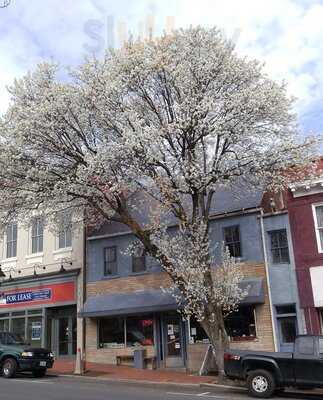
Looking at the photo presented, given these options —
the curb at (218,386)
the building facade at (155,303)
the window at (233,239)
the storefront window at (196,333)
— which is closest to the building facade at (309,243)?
the building facade at (155,303)

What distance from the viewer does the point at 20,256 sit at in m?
27.6

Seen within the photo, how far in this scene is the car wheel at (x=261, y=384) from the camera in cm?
1366

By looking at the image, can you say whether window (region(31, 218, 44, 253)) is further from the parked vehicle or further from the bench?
the parked vehicle

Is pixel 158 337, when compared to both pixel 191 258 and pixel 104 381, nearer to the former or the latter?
pixel 104 381

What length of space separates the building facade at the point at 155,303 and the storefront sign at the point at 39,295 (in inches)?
51.8

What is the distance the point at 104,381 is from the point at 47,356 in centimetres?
235

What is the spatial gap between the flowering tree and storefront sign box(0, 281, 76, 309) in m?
8.39

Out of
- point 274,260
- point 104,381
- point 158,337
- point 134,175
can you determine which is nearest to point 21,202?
point 134,175

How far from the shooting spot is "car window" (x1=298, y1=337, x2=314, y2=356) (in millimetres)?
13594

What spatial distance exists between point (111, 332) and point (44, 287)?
4.60m

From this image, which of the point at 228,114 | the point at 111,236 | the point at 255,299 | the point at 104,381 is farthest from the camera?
the point at 111,236

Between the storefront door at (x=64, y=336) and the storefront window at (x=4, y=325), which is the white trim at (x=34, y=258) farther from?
the storefront window at (x=4, y=325)

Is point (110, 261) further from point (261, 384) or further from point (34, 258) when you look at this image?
point (261, 384)

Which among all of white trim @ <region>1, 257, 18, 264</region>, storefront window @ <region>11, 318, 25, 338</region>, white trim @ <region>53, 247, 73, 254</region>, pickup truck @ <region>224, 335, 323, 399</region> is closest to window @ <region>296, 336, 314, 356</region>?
pickup truck @ <region>224, 335, 323, 399</region>
